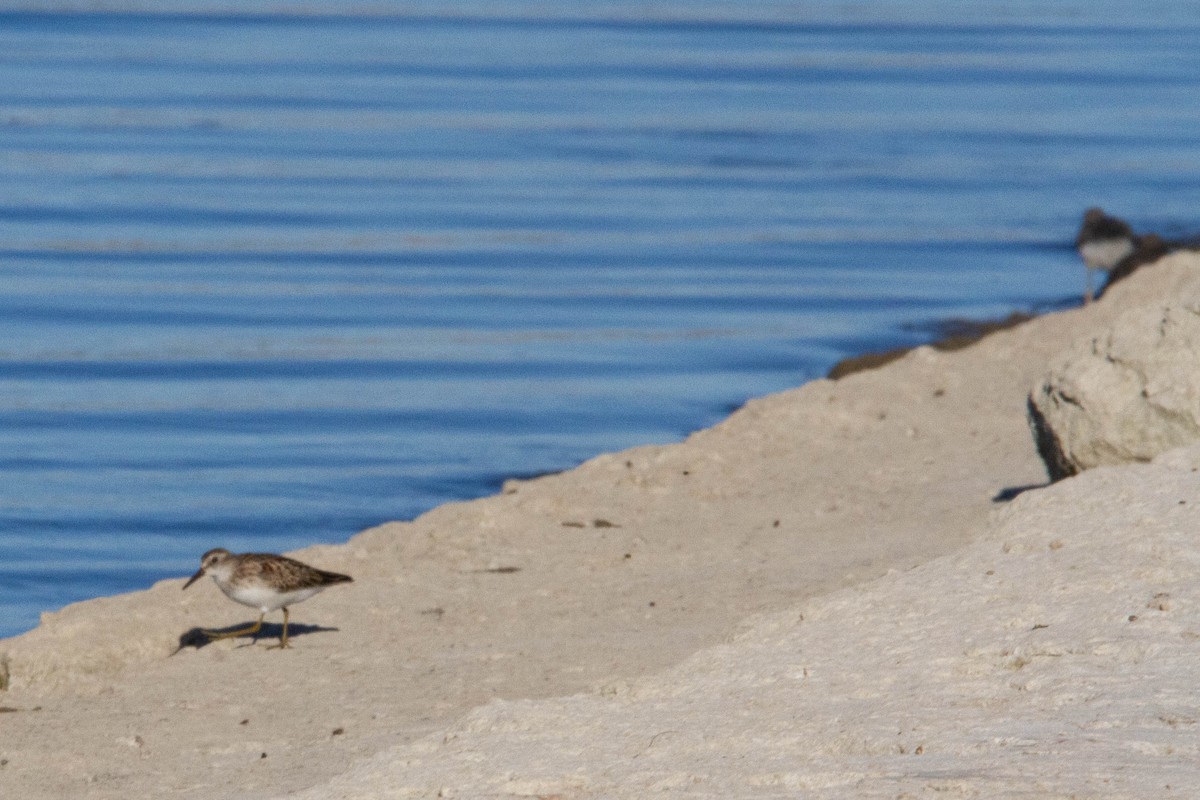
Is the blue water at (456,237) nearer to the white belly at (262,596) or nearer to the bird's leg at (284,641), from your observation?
the white belly at (262,596)

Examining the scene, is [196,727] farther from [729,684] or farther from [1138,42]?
[1138,42]

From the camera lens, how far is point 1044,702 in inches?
223

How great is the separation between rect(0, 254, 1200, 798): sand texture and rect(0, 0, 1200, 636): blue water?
5.52 ft

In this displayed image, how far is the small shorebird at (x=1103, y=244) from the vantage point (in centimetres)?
1697

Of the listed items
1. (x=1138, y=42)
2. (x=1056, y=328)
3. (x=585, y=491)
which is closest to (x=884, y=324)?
(x=1056, y=328)

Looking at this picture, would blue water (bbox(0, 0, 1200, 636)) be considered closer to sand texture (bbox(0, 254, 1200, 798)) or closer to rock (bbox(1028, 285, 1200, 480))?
sand texture (bbox(0, 254, 1200, 798))

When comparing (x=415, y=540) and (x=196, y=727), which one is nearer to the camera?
(x=196, y=727)

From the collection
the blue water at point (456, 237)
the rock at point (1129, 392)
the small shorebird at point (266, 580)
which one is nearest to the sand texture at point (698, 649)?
the small shorebird at point (266, 580)

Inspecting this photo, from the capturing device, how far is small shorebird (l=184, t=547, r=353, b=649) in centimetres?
826

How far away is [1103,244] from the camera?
1697cm

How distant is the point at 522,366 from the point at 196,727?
7.77m

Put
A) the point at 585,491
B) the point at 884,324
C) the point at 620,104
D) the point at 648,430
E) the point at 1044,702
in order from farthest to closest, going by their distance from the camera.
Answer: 1. the point at 620,104
2. the point at 884,324
3. the point at 648,430
4. the point at 585,491
5. the point at 1044,702

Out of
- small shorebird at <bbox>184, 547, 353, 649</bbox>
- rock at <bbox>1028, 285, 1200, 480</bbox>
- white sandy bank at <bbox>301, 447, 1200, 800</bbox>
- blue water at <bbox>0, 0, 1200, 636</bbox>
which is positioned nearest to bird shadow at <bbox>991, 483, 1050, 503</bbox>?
rock at <bbox>1028, 285, 1200, 480</bbox>

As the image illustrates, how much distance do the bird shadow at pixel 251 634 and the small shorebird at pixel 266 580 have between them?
0.04m
